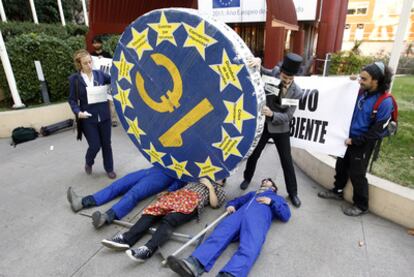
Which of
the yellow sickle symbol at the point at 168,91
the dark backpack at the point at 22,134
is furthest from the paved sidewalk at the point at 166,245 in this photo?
the dark backpack at the point at 22,134

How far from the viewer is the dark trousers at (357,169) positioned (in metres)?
3.05

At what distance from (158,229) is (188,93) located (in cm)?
133

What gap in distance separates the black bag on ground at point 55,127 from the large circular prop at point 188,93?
10.8 feet

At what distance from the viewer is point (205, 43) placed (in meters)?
2.45

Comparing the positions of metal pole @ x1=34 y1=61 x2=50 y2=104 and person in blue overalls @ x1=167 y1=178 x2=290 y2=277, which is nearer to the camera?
person in blue overalls @ x1=167 y1=178 x2=290 y2=277

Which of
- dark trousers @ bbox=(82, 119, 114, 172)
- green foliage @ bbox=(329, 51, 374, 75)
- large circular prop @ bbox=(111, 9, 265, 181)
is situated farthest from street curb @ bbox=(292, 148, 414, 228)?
green foliage @ bbox=(329, 51, 374, 75)

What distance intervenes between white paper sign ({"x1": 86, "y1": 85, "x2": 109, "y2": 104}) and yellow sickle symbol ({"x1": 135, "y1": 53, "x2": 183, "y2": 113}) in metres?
0.91

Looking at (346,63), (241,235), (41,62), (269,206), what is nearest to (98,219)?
(241,235)

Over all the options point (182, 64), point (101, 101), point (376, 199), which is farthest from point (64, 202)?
point (376, 199)

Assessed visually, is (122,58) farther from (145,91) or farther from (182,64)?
(182,64)

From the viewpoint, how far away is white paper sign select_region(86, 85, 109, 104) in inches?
143

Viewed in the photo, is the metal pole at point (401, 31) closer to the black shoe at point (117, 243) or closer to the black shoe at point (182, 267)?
the black shoe at point (182, 267)

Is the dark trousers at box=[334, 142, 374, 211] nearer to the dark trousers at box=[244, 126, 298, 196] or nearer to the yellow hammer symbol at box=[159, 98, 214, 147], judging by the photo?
the dark trousers at box=[244, 126, 298, 196]

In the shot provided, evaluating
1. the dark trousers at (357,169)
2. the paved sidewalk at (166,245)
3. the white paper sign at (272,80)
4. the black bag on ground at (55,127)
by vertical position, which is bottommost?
the paved sidewalk at (166,245)
